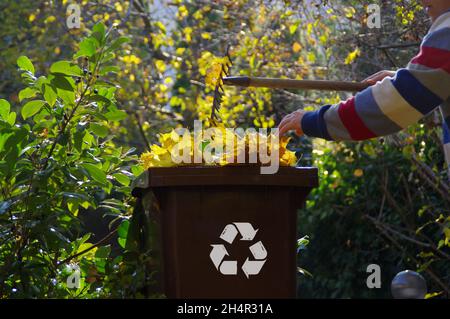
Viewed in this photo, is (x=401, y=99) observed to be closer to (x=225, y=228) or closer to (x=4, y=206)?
(x=225, y=228)

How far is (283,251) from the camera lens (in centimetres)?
318

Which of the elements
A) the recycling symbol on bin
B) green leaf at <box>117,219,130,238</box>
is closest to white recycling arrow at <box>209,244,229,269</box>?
the recycling symbol on bin

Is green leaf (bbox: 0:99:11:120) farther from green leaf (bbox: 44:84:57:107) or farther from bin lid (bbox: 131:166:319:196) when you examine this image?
bin lid (bbox: 131:166:319:196)

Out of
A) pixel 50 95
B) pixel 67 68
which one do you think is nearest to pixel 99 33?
pixel 67 68

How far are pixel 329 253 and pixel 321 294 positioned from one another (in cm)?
37

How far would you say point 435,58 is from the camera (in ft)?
8.86

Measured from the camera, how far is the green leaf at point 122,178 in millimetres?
3988

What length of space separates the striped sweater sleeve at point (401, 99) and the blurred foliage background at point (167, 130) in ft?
3.17

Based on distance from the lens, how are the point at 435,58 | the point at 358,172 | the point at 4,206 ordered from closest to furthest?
the point at 435,58
the point at 4,206
the point at 358,172

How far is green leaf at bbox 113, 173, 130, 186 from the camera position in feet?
13.1

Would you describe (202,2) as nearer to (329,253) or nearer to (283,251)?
(329,253)

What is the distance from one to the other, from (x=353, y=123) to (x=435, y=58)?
0.30 metres

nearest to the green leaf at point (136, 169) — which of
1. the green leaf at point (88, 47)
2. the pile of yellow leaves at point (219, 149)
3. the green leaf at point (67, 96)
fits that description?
the green leaf at point (67, 96)

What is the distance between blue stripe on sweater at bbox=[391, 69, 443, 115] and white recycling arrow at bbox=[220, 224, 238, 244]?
732mm
